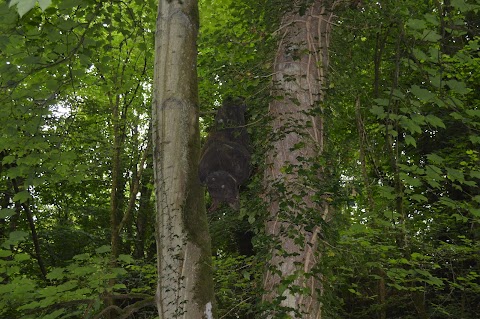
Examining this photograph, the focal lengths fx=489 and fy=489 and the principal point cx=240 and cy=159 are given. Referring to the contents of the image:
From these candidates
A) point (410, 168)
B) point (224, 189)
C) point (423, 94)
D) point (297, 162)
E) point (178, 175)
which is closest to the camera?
point (178, 175)

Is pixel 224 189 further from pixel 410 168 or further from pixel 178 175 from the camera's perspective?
pixel 410 168

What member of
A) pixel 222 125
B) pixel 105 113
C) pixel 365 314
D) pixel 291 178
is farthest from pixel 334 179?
pixel 105 113

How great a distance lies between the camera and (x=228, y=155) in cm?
402

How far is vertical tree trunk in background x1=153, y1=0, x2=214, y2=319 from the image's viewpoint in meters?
3.09

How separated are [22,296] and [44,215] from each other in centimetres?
1022

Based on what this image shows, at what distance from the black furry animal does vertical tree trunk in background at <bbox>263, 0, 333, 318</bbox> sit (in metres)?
0.40

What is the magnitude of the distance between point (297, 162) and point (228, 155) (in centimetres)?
68

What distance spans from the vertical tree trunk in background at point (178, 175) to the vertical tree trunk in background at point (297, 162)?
0.53 metres

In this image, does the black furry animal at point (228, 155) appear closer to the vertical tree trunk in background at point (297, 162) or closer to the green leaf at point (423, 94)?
the vertical tree trunk in background at point (297, 162)

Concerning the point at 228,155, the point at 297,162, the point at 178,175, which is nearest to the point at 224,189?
the point at 228,155

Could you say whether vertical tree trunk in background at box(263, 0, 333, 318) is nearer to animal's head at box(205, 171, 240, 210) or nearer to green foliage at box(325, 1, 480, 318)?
green foliage at box(325, 1, 480, 318)

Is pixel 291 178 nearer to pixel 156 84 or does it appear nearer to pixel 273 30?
pixel 156 84

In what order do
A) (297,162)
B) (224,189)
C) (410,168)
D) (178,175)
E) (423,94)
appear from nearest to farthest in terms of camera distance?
(178,175) → (297,162) → (224,189) → (423,94) → (410,168)

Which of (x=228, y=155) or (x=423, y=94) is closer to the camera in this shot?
(x=228, y=155)
